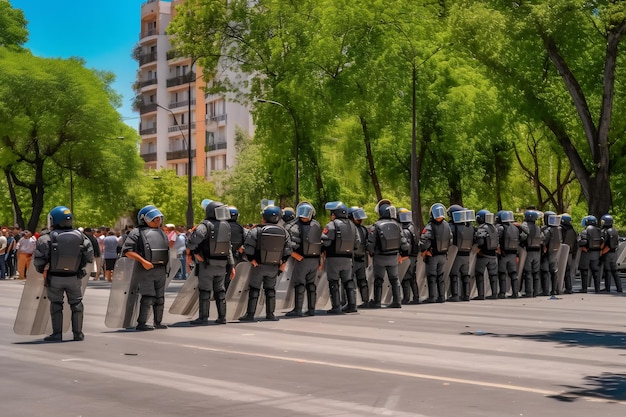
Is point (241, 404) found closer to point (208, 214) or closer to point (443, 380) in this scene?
point (443, 380)

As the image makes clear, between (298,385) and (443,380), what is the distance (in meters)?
1.35

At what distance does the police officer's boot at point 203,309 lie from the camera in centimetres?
1781

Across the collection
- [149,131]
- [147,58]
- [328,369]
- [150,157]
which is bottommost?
[328,369]

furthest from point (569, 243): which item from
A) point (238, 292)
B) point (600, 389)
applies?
point (600, 389)

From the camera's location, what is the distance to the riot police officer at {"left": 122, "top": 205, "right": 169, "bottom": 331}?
1622cm

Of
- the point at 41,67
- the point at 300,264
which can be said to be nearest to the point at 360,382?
the point at 300,264

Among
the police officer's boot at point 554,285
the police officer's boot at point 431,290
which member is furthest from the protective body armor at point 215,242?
the police officer's boot at point 554,285

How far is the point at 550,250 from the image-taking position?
2641 cm

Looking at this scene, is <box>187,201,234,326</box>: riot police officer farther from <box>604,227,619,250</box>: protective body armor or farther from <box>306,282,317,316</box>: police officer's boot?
<box>604,227,619,250</box>: protective body armor

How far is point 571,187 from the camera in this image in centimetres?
6575

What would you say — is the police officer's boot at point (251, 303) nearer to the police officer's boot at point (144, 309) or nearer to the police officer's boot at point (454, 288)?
the police officer's boot at point (144, 309)

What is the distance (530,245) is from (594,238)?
8.04ft

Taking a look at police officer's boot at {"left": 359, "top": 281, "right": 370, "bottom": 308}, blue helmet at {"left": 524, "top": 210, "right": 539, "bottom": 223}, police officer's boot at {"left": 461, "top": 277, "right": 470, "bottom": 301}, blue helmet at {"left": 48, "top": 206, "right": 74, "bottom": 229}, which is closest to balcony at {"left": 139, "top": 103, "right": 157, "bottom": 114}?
blue helmet at {"left": 524, "top": 210, "right": 539, "bottom": 223}

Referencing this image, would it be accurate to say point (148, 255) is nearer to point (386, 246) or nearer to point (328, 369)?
point (328, 369)
